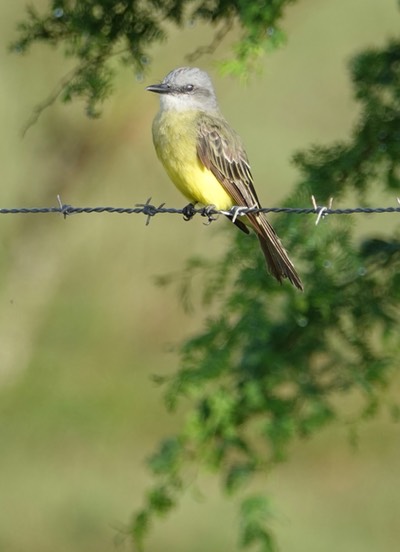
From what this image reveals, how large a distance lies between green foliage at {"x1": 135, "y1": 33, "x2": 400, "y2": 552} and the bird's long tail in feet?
1.34

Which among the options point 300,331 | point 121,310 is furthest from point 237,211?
point 121,310

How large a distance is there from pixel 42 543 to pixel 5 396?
2361 mm

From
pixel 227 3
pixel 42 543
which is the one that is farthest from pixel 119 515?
pixel 227 3

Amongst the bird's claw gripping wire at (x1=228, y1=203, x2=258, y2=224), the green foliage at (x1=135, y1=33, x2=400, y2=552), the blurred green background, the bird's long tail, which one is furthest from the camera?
the blurred green background

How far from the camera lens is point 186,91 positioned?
6.54 meters

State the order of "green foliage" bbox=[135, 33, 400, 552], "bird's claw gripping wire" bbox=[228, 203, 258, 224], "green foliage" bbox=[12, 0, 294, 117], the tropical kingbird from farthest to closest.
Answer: "green foliage" bbox=[12, 0, 294, 117]
"green foliage" bbox=[135, 33, 400, 552]
the tropical kingbird
"bird's claw gripping wire" bbox=[228, 203, 258, 224]

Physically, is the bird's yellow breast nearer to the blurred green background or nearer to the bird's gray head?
the bird's gray head

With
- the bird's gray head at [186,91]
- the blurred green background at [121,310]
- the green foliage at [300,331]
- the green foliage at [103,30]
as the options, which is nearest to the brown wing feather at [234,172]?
the bird's gray head at [186,91]

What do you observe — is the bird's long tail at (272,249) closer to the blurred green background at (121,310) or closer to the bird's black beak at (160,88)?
the bird's black beak at (160,88)

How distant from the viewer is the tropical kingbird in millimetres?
6195

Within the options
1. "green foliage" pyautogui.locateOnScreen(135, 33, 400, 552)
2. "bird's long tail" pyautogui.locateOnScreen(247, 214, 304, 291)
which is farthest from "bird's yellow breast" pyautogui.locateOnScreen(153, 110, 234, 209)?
"green foliage" pyautogui.locateOnScreen(135, 33, 400, 552)

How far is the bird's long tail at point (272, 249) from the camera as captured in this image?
19.6 feet

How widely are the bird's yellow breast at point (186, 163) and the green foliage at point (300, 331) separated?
0.40 m

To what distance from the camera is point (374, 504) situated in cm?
1121
